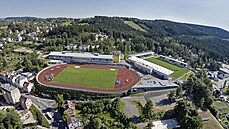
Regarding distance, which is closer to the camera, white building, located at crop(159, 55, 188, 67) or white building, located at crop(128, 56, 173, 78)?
white building, located at crop(128, 56, 173, 78)

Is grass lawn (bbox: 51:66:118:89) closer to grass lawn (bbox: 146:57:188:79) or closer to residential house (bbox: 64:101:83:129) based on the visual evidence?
residential house (bbox: 64:101:83:129)

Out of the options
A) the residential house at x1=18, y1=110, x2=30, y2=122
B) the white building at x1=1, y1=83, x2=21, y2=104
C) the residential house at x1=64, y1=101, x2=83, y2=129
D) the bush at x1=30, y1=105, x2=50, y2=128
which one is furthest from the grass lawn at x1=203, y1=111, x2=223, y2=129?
the white building at x1=1, y1=83, x2=21, y2=104

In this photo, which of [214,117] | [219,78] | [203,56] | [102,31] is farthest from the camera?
[102,31]

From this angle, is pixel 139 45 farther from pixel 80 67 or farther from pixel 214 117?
pixel 214 117

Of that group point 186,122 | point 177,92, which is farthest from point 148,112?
point 177,92

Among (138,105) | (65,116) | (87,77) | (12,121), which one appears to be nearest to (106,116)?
(65,116)

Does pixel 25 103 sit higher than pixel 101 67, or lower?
lower

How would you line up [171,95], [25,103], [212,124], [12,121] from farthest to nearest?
[171,95] < [25,103] < [212,124] < [12,121]

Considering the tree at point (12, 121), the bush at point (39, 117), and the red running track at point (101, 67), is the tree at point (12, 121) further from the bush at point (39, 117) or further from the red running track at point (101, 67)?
the red running track at point (101, 67)

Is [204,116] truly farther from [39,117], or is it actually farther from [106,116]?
[39,117]
